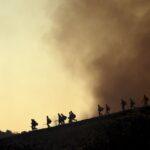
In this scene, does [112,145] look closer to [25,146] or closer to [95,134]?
[95,134]

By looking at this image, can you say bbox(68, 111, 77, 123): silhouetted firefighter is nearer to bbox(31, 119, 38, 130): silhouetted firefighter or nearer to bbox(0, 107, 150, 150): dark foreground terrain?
bbox(0, 107, 150, 150): dark foreground terrain

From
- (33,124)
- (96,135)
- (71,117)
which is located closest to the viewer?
(96,135)

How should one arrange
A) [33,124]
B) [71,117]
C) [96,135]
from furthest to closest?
[33,124]
[71,117]
[96,135]

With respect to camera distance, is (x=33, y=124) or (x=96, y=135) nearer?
(x=96, y=135)

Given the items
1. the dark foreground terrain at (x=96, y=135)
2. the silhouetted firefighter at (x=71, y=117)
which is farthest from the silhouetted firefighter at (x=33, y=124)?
the silhouetted firefighter at (x=71, y=117)

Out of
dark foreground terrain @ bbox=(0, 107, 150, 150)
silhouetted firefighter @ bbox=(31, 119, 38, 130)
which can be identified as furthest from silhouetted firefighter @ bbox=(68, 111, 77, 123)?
silhouetted firefighter @ bbox=(31, 119, 38, 130)

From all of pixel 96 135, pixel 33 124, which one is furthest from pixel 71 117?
pixel 96 135

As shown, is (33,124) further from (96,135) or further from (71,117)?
(96,135)

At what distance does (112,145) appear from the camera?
5738 centimetres

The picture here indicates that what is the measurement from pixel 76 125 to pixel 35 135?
6.63 metres

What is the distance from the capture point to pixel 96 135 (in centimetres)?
6097

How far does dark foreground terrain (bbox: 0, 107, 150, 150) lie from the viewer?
5697 centimetres

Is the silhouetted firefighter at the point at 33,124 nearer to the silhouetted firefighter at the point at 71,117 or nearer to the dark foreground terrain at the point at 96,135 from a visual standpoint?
the dark foreground terrain at the point at 96,135

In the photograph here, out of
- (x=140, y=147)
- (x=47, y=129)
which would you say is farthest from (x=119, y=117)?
(x=47, y=129)
